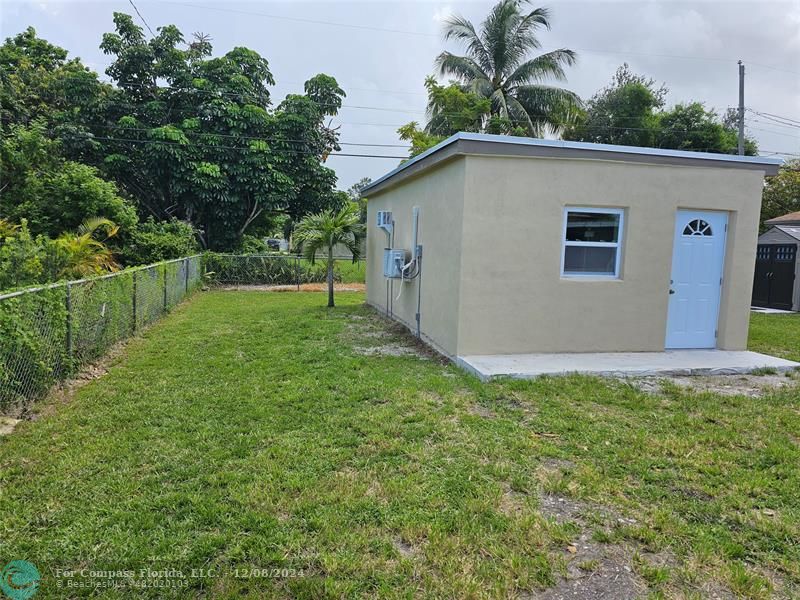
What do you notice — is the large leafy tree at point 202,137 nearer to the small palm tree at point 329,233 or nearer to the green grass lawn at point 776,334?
the small palm tree at point 329,233

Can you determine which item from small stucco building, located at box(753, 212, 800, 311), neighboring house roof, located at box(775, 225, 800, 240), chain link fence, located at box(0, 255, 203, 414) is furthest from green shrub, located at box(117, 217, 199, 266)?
neighboring house roof, located at box(775, 225, 800, 240)

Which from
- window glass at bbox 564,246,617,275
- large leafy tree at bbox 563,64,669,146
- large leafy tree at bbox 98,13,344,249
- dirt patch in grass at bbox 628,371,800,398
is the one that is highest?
large leafy tree at bbox 563,64,669,146

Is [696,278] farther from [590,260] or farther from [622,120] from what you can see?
[622,120]

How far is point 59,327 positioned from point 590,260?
6.29 meters

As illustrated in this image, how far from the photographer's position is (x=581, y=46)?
69.9ft

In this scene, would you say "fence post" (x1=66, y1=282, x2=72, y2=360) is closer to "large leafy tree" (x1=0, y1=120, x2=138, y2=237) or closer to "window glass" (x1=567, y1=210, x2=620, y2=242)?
"window glass" (x1=567, y1=210, x2=620, y2=242)

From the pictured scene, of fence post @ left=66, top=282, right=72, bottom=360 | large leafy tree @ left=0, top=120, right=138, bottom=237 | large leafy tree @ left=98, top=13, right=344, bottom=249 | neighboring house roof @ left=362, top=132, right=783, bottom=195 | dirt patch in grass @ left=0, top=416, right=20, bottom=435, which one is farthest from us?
large leafy tree @ left=98, top=13, right=344, bottom=249

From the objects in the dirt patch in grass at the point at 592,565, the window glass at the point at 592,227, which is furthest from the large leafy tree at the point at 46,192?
the dirt patch in grass at the point at 592,565

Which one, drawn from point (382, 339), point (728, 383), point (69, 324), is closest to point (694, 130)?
point (728, 383)

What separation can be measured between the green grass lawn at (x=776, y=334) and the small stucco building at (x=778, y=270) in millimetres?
1602

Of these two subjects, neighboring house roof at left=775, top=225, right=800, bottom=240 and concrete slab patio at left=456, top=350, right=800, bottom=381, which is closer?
concrete slab patio at left=456, top=350, right=800, bottom=381

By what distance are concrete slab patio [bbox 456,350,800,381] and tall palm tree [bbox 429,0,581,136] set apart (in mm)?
16367

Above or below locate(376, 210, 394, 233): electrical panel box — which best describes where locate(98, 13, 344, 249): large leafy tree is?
above

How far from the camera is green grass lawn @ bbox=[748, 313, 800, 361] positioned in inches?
307
